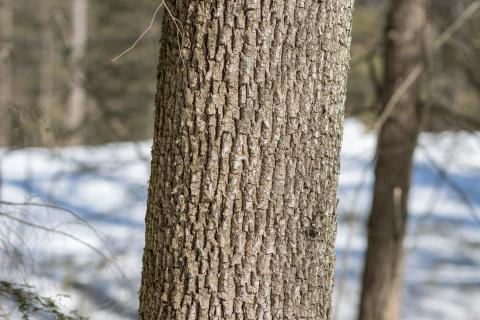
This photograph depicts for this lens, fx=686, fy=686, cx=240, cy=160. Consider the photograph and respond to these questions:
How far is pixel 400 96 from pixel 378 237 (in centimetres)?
107

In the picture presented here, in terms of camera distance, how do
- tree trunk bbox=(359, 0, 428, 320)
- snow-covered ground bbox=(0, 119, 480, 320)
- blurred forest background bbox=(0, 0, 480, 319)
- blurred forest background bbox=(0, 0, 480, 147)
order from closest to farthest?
blurred forest background bbox=(0, 0, 480, 319) → blurred forest background bbox=(0, 0, 480, 147) → tree trunk bbox=(359, 0, 428, 320) → snow-covered ground bbox=(0, 119, 480, 320)

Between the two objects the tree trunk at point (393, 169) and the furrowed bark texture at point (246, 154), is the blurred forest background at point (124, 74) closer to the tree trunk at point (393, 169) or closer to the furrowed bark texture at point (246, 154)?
the tree trunk at point (393, 169)

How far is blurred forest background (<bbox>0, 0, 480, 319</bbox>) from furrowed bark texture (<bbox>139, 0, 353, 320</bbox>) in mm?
825

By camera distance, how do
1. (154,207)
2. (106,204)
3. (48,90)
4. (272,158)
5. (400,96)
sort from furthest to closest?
(48,90), (106,204), (400,96), (154,207), (272,158)

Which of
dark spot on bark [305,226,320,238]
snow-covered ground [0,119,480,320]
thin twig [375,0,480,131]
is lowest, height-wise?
snow-covered ground [0,119,480,320]

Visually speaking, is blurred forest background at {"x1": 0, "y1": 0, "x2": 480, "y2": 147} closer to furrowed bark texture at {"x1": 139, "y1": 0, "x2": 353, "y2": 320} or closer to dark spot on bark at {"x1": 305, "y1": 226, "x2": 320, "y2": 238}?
furrowed bark texture at {"x1": 139, "y1": 0, "x2": 353, "y2": 320}

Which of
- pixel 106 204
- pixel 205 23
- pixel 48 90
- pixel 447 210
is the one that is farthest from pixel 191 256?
pixel 48 90

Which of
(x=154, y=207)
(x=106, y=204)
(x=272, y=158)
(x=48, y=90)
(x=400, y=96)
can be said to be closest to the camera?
(x=272, y=158)

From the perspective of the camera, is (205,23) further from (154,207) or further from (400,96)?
(400,96)

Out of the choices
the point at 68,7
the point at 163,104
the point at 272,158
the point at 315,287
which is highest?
the point at 68,7

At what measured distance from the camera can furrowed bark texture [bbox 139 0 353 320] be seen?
180cm

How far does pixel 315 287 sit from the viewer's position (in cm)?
191

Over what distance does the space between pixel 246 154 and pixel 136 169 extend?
31.7 feet

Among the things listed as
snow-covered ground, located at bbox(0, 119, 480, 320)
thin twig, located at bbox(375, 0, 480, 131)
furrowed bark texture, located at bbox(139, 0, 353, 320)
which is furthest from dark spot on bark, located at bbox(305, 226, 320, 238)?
snow-covered ground, located at bbox(0, 119, 480, 320)
